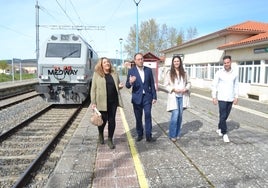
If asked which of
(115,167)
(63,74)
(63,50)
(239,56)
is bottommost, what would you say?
(115,167)

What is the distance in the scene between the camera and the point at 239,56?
2103 cm

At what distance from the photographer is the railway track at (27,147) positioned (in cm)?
485

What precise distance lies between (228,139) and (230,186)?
107 inches

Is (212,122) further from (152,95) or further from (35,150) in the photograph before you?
(35,150)

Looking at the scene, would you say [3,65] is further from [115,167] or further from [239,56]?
[115,167]

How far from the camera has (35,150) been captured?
645 cm

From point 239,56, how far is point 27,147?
58.3 ft

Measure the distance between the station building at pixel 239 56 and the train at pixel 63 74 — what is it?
917 centimetres

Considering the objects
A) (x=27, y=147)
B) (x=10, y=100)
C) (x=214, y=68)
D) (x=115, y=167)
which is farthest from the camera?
(x=214, y=68)

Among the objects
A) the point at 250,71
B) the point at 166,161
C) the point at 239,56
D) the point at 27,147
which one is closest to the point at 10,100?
the point at 27,147

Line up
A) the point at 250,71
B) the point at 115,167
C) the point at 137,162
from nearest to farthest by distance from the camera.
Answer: the point at 115,167 < the point at 137,162 < the point at 250,71

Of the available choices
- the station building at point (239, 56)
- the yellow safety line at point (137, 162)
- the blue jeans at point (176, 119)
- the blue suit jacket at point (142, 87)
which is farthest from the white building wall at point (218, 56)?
the yellow safety line at point (137, 162)

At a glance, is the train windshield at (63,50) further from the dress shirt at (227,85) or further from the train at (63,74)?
the dress shirt at (227,85)

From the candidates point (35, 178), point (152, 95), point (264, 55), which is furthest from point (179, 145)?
point (264, 55)
